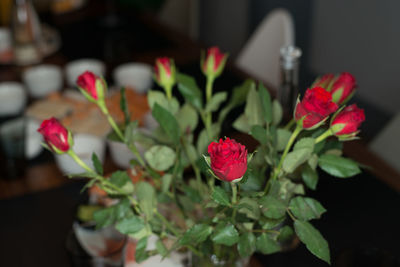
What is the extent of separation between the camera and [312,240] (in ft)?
1.48

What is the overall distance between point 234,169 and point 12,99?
1.00 metres

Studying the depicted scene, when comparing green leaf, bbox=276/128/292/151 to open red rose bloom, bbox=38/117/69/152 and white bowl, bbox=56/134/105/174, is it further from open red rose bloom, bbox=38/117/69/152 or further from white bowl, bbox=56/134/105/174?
white bowl, bbox=56/134/105/174

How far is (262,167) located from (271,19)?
1.15 metres

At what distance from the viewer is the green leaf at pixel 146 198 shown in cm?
52

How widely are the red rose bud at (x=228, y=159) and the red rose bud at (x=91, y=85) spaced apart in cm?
21

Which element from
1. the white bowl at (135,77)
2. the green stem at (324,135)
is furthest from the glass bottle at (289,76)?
the white bowl at (135,77)

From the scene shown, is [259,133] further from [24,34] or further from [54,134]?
[24,34]

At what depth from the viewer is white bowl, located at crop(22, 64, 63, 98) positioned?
51.9 inches

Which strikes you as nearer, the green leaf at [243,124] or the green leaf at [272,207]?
the green leaf at [272,207]

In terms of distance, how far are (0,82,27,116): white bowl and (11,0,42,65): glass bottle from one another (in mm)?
229

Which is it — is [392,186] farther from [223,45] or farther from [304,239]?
[223,45]

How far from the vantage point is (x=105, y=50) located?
1.57m

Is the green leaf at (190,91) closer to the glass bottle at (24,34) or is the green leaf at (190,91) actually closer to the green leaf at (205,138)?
the green leaf at (205,138)

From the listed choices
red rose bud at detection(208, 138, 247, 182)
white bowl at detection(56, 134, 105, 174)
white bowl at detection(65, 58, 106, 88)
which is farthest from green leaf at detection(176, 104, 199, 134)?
white bowl at detection(65, 58, 106, 88)
